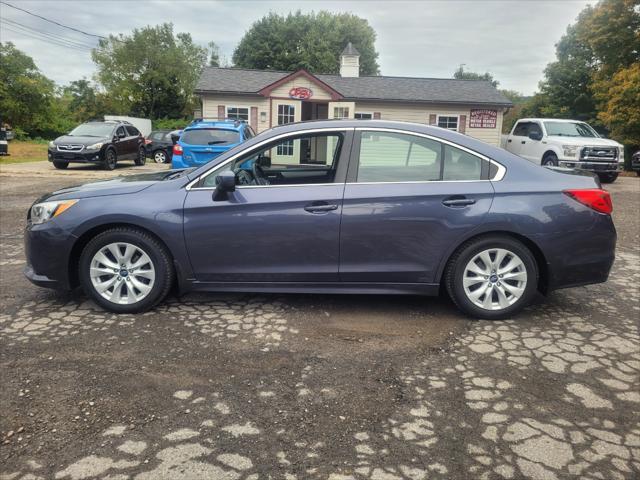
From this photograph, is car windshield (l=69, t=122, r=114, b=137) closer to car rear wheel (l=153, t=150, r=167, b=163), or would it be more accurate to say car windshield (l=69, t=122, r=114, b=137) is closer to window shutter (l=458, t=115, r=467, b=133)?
car rear wheel (l=153, t=150, r=167, b=163)

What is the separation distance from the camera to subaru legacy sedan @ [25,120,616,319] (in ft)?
13.6

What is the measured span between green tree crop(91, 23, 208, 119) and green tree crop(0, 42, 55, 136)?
50.5 ft

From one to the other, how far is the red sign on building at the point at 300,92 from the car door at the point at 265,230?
19439mm

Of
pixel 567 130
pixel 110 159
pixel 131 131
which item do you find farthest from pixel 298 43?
pixel 567 130

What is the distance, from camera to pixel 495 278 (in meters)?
4.25

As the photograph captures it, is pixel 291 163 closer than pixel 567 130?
Yes

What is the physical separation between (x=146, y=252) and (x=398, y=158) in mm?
2191

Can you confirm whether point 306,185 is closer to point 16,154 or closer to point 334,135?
point 334,135

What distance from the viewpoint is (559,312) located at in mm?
4586

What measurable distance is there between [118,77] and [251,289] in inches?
2233

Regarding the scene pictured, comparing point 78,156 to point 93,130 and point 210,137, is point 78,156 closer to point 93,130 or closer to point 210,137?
point 93,130

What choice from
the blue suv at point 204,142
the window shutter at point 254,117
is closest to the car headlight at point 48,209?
the blue suv at point 204,142

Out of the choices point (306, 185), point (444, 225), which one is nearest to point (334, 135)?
point (306, 185)

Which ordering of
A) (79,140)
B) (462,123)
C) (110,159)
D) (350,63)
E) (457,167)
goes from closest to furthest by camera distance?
(457,167), (79,140), (110,159), (462,123), (350,63)
